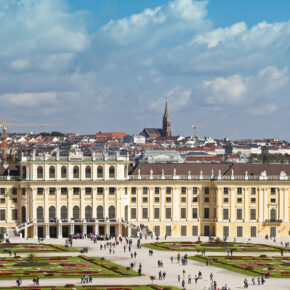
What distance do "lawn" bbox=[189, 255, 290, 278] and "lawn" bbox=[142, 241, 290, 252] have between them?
7873 millimetres

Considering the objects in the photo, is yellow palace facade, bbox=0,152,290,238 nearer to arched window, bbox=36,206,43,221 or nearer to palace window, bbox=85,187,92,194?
arched window, bbox=36,206,43,221

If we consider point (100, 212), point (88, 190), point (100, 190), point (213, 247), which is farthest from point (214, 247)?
point (88, 190)

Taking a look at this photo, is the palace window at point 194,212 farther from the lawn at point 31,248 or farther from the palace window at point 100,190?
the lawn at point 31,248

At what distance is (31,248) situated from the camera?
120 meters

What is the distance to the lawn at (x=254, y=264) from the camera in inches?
3949

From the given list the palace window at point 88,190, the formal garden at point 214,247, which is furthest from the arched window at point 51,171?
the formal garden at point 214,247

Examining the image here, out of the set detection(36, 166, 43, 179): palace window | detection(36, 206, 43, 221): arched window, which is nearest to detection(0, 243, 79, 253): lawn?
detection(36, 206, 43, 221): arched window

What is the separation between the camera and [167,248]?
123 meters

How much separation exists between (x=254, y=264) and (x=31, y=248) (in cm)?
3082

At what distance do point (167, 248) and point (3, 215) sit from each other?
1177 inches

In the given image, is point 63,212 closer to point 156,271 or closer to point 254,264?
point 156,271

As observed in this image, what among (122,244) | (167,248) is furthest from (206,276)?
(122,244)

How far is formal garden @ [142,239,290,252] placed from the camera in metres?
121

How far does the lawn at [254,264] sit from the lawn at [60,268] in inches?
464
